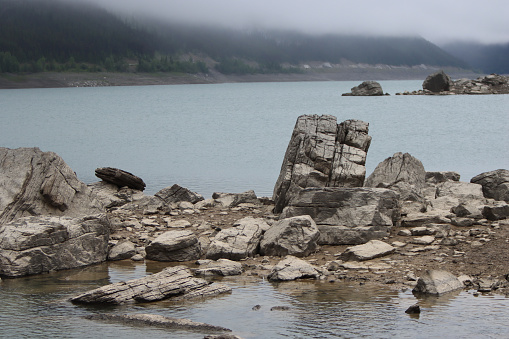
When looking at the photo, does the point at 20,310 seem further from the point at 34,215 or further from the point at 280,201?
the point at 280,201

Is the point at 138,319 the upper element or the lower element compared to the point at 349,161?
lower

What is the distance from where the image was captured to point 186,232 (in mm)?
15383

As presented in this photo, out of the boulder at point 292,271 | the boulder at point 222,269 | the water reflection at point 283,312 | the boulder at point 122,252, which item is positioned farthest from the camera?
the boulder at point 122,252

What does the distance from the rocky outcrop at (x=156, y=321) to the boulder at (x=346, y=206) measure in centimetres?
635

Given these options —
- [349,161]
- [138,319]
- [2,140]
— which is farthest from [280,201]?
[2,140]

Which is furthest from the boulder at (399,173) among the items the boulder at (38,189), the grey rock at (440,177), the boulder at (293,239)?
the boulder at (38,189)

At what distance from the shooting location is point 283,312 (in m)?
10.9

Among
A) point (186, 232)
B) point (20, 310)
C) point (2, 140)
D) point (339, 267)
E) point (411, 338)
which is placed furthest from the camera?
point (2, 140)

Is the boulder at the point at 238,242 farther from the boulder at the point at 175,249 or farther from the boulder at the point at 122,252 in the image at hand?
the boulder at the point at 122,252

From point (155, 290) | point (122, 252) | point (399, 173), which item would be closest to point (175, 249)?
point (122, 252)

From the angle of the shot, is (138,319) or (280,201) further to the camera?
(280,201)

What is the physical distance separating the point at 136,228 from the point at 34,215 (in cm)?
307

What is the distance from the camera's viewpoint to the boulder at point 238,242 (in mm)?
14664

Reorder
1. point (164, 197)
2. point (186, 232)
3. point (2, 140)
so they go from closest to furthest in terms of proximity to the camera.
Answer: point (186, 232) → point (164, 197) → point (2, 140)
